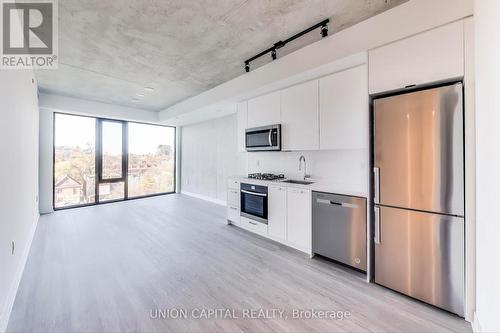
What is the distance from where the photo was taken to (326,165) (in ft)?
10.9

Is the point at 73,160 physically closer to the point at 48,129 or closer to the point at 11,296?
the point at 48,129

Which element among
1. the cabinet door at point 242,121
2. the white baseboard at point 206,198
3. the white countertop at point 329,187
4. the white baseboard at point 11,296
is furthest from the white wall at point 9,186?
the white baseboard at point 206,198

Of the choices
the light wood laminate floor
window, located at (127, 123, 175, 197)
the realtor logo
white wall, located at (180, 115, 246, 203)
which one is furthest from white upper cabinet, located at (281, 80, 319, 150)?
window, located at (127, 123, 175, 197)

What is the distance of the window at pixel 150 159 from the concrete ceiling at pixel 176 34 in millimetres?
2912

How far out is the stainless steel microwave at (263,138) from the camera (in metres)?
3.55

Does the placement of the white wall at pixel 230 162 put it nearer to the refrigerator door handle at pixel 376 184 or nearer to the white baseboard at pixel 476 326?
the refrigerator door handle at pixel 376 184

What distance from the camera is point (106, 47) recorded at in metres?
2.86

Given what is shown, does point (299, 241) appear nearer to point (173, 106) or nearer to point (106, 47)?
point (106, 47)

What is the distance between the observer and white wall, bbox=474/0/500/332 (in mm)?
1298

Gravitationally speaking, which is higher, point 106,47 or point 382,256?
point 106,47

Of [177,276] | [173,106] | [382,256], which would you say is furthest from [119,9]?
[173,106]

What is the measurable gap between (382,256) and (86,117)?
24.3 feet

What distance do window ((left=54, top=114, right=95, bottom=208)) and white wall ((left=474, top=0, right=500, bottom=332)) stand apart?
7.59m

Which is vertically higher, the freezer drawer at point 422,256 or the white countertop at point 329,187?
the white countertop at point 329,187
